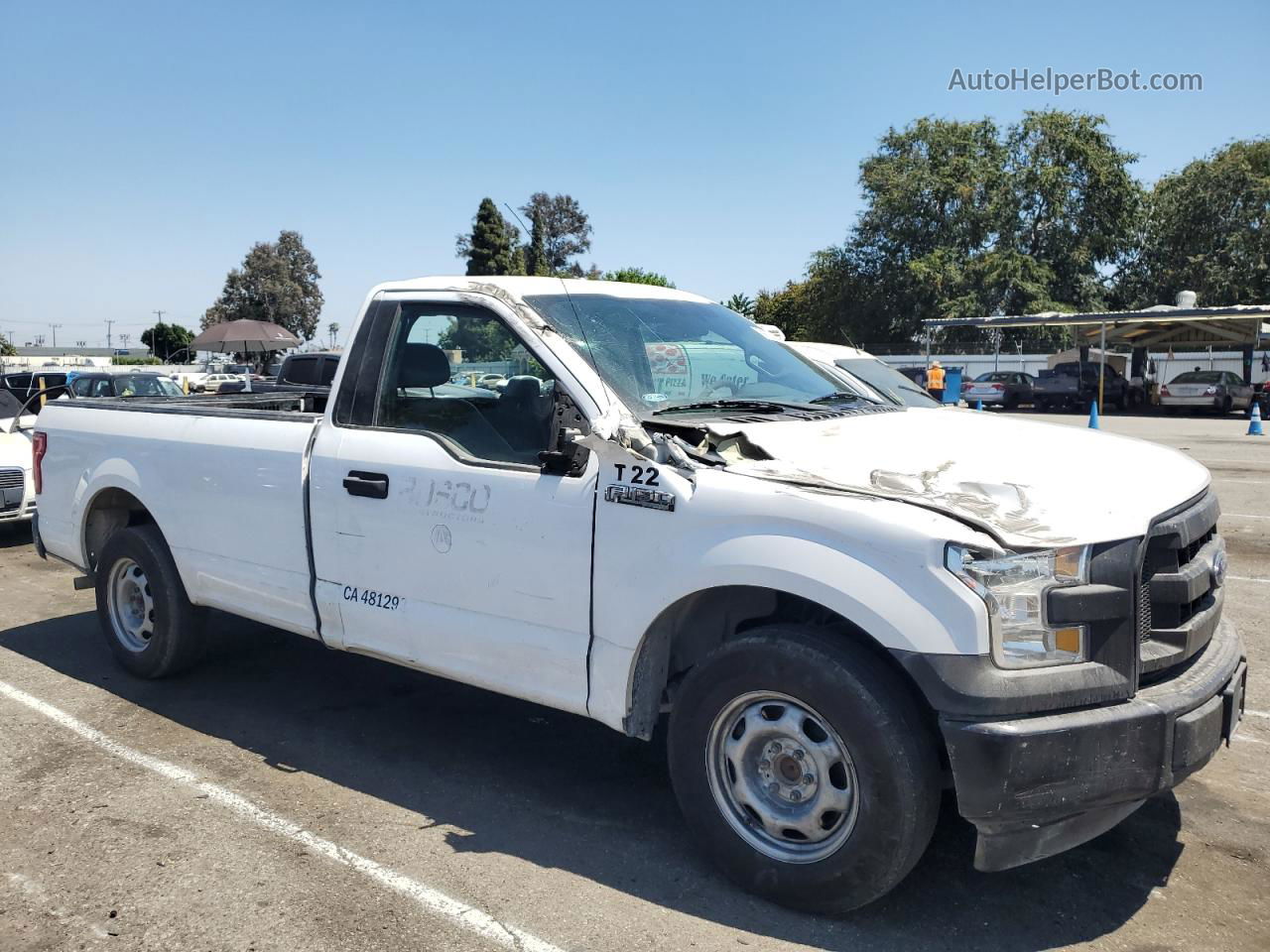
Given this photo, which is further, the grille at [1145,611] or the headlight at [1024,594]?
the grille at [1145,611]

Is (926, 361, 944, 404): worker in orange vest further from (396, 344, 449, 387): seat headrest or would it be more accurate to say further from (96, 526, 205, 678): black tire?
(396, 344, 449, 387): seat headrest

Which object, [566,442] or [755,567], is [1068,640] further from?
[566,442]

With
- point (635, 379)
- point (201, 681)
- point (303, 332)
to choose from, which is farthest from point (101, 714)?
point (303, 332)

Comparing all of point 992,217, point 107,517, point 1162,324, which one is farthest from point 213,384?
point 992,217

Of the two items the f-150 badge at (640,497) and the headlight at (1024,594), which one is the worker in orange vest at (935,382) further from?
the headlight at (1024,594)

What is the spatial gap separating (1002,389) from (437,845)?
115 ft

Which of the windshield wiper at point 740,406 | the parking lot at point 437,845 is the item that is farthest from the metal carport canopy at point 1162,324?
the windshield wiper at point 740,406

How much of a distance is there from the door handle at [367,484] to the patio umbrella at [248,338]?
74.5 feet

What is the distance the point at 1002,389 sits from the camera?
35969 mm

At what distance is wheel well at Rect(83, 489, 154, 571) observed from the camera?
5.75m

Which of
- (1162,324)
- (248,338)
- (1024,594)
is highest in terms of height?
(1162,324)

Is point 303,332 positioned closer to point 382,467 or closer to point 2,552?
point 2,552

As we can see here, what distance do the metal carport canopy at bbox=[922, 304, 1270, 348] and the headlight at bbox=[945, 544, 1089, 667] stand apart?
3276 centimetres

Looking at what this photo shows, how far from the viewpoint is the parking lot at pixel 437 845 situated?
10.4 feet
